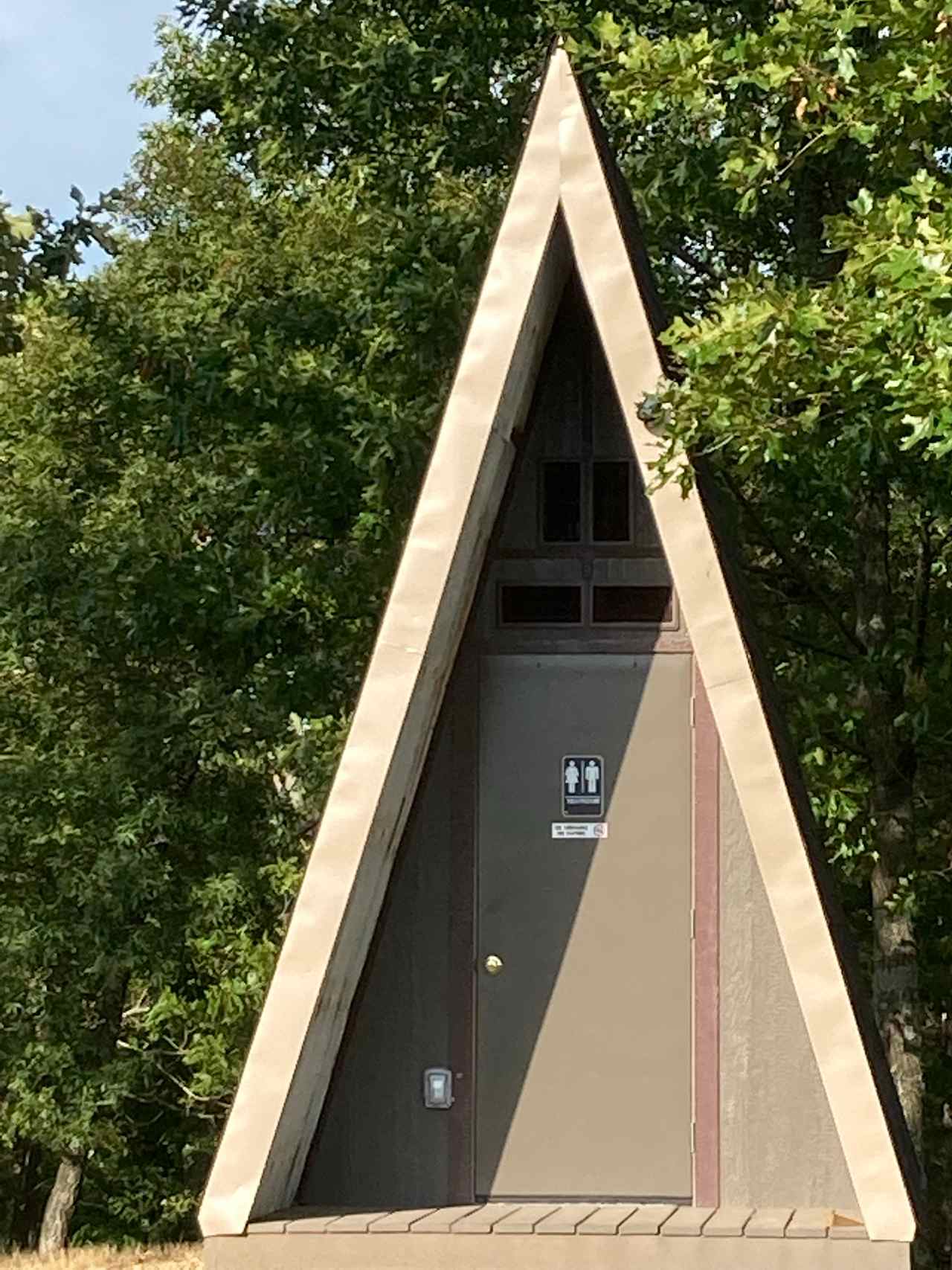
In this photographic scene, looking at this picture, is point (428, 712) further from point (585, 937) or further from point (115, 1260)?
point (115, 1260)

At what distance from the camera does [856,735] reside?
14.6 m

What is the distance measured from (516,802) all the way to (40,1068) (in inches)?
534

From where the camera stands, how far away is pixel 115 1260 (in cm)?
1772

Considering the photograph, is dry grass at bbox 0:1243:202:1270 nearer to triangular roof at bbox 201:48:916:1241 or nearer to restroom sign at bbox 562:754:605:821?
triangular roof at bbox 201:48:916:1241

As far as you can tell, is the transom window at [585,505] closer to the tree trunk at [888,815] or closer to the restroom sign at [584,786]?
the restroom sign at [584,786]

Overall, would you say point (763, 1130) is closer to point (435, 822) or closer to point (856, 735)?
point (435, 822)

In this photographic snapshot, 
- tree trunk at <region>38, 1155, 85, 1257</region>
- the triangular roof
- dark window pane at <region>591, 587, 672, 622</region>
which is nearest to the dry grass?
tree trunk at <region>38, 1155, 85, 1257</region>

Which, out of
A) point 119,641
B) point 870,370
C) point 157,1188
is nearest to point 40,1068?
point 119,641

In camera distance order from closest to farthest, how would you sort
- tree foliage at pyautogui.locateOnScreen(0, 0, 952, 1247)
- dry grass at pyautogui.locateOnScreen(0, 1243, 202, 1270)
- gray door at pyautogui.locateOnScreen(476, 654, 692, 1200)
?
gray door at pyautogui.locateOnScreen(476, 654, 692, 1200)
tree foliage at pyautogui.locateOnScreen(0, 0, 952, 1247)
dry grass at pyautogui.locateOnScreen(0, 1243, 202, 1270)

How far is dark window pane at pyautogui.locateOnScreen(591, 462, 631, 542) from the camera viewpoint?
8930mm

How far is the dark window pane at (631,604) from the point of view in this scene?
874cm

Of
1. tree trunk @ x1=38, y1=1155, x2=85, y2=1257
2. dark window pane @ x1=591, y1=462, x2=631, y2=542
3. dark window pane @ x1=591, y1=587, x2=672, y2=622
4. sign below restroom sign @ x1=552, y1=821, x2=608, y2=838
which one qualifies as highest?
dark window pane @ x1=591, y1=462, x2=631, y2=542

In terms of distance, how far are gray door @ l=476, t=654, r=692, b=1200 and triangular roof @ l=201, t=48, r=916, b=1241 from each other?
0.72 metres

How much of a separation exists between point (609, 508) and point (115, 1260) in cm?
1159
